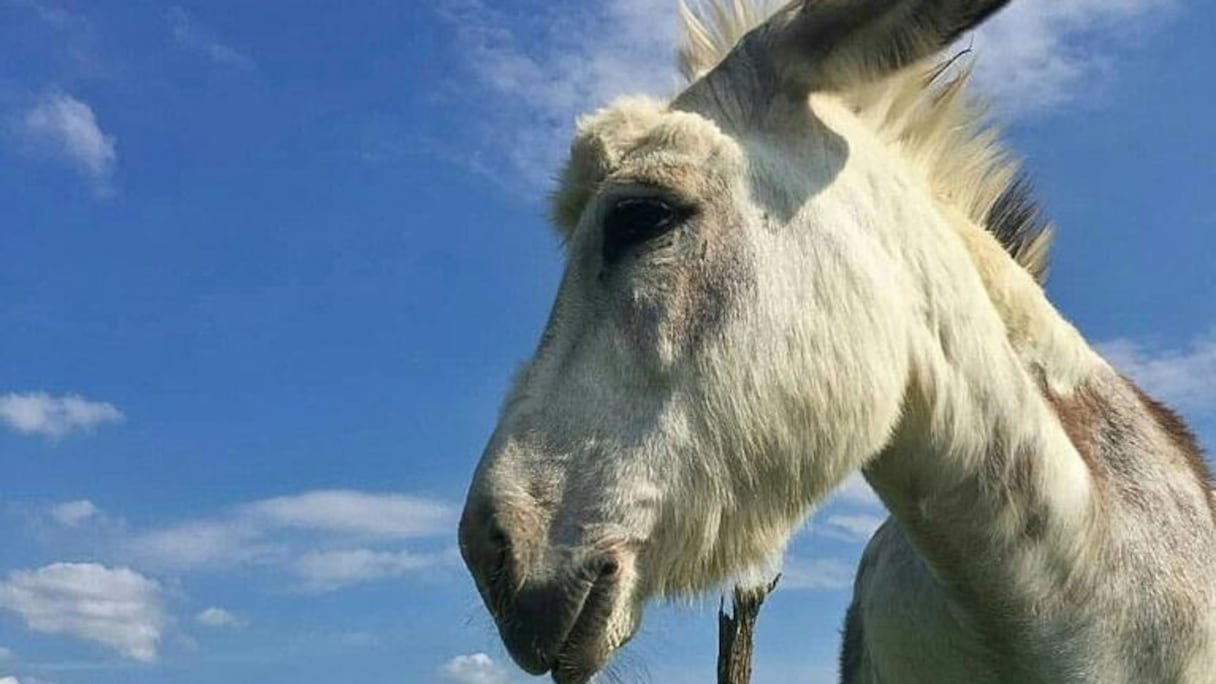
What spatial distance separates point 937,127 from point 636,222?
1.20 metres

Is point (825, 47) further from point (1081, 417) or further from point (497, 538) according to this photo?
point (497, 538)

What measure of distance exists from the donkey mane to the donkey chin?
155 centimetres

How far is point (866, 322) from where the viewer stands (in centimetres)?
357

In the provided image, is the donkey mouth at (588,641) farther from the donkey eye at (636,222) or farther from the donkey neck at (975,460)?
the donkey neck at (975,460)

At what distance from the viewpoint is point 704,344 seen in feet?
11.2

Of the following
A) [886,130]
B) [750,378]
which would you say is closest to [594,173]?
[750,378]

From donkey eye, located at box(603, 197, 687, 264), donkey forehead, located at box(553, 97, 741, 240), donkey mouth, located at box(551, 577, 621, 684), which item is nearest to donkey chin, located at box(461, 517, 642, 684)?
donkey mouth, located at box(551, 577, 621, 684)

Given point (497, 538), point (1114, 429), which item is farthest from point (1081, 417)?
point (497, 538)

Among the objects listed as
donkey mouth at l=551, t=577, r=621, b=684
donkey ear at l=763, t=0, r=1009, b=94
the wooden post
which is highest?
the wooden post

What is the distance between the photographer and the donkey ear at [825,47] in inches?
143

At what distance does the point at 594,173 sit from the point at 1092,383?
1689 mm

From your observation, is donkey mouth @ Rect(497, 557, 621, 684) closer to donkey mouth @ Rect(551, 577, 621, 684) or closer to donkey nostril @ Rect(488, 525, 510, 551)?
donkey mouth @ Rect(551, 577, 621, 684)

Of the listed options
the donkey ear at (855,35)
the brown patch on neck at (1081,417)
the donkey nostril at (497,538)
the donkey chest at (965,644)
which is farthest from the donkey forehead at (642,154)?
the donkey chest at (965,644)

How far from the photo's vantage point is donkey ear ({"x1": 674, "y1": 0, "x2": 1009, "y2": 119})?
3.62m
